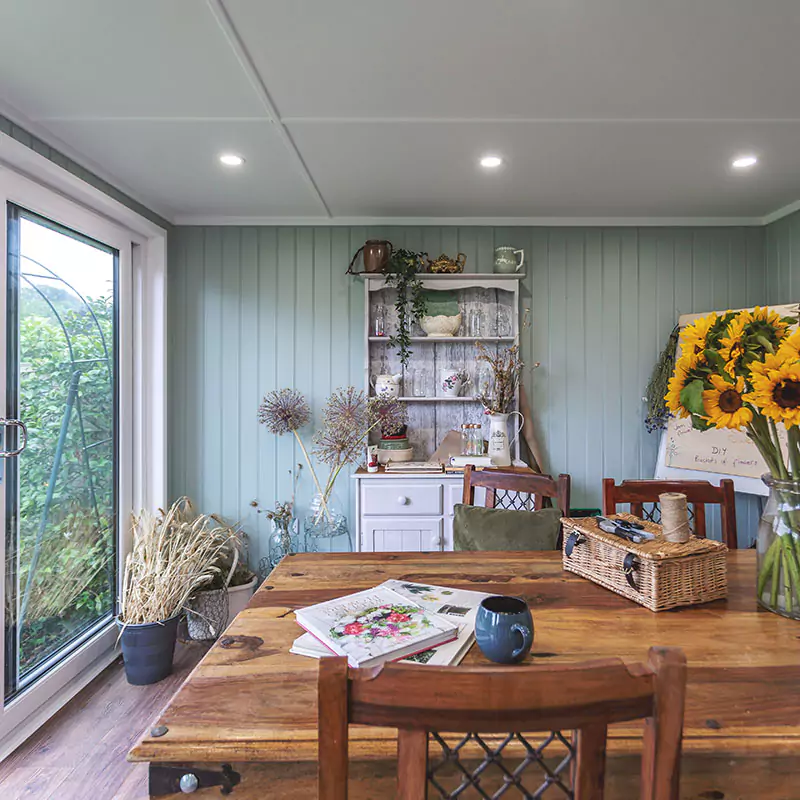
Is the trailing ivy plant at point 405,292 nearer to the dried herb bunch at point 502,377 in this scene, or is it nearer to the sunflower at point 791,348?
the dried herb bunch at point 502,377

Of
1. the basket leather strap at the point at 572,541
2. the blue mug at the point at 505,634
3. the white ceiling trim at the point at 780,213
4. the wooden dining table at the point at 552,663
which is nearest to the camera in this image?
the wooden dining table at the point at 552,663

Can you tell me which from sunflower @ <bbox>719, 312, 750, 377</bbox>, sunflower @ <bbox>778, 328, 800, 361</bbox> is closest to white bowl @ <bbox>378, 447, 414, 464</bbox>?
sunflower @ <bbox>719, 312, 750, 377</bbox>

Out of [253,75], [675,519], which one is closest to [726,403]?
[675,519]

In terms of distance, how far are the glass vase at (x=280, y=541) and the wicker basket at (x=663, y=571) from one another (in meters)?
2.16

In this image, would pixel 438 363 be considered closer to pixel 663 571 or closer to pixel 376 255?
pixel 376 255

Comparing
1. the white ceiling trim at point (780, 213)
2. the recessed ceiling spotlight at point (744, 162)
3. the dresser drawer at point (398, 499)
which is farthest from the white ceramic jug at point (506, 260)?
the white ceiling trim at point (780, 213)

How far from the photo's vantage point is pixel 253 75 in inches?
72.6

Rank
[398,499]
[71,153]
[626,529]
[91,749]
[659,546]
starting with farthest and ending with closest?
1. [398,499]
2. [71,153]
3. [91,749]
4. [626,529]
5. [659,546]

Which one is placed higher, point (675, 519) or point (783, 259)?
point (783, 259)

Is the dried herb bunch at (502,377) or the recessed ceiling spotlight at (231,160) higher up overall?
the recessed ceiling spotlight at (231,160)

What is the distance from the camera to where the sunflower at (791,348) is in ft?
3.69

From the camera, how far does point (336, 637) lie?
3.63 feet

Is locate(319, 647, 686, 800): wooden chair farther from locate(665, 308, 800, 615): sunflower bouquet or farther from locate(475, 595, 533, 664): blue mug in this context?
locate(665, 308, 800, 615): sunflower bouquet

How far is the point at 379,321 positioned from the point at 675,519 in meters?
2.30
